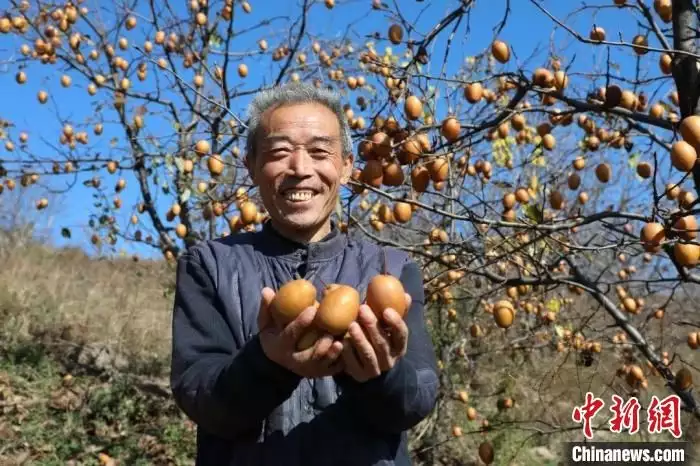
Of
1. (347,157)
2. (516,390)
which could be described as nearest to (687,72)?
(347,157)

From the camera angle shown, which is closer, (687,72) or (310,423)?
(310,423)

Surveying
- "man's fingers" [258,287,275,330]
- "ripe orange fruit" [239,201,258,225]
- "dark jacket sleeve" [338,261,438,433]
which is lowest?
"dark jacket sleeve" [338,261,438,433]

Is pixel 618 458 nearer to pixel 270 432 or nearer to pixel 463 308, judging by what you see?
pixel 463 308

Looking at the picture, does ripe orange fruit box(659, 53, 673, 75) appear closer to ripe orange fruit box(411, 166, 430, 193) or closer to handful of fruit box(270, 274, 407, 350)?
ripe orange fruit box(411, 166, 430, 193)

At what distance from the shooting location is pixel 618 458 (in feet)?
12.6

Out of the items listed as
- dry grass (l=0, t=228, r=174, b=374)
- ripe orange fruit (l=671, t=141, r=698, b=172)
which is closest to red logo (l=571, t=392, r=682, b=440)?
ripe orange fruit (l=671, t=141, r=698, b=172)

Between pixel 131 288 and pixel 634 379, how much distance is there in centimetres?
878

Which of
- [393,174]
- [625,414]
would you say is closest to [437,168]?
[393,174]

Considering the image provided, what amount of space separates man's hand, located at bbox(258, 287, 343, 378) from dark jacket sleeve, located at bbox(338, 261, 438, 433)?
0.27 feet

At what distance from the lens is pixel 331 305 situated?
1.02 meters

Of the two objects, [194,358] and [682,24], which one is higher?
[682,24]

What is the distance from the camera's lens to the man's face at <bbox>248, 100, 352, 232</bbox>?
136 cm

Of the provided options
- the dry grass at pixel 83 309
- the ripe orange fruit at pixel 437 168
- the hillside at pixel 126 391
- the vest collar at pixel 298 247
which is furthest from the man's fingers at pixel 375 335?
the dry grass at pixel 83 309

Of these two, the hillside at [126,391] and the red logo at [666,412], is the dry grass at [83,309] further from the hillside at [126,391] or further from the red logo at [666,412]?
the red logo at [666,412]
